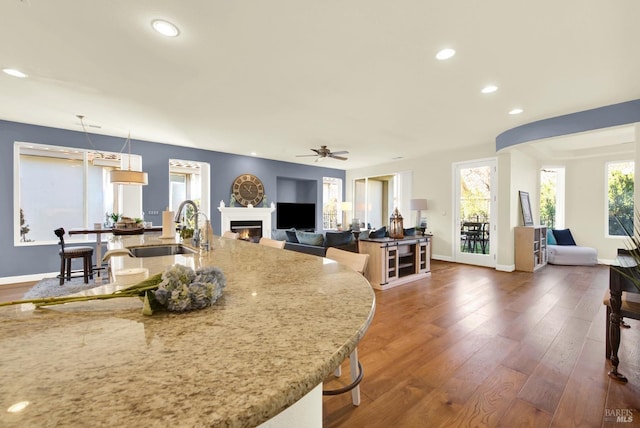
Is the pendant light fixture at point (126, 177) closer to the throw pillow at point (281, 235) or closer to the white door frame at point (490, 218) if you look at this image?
the throw pillow at point (281, 235)

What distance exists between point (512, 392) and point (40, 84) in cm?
530

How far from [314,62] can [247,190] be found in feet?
15.6

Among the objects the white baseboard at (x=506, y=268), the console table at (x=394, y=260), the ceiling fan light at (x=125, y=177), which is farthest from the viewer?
the white baseboard at (x=506, y=268)

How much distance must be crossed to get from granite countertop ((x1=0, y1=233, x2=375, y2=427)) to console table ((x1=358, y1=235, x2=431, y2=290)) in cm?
337

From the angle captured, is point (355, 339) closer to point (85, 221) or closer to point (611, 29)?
point (611, 29)

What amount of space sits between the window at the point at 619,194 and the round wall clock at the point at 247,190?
7.87 meters

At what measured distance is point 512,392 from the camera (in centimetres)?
180

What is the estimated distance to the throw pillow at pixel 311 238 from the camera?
14.8 feet

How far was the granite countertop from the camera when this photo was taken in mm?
373

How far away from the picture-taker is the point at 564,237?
6.29 metres

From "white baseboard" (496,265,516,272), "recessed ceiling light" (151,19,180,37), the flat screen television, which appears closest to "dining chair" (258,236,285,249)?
"recessed ceiling light" (151,19,180,37)

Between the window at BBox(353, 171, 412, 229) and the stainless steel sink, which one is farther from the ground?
the window at BBox(353, 171, 412, 229)

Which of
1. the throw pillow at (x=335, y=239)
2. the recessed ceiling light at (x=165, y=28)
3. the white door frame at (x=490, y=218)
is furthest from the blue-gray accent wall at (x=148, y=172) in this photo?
the recessed ceiling light at (x=165, y=28)

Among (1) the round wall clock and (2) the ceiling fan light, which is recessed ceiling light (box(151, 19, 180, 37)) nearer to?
(2) the ceiling fan light
